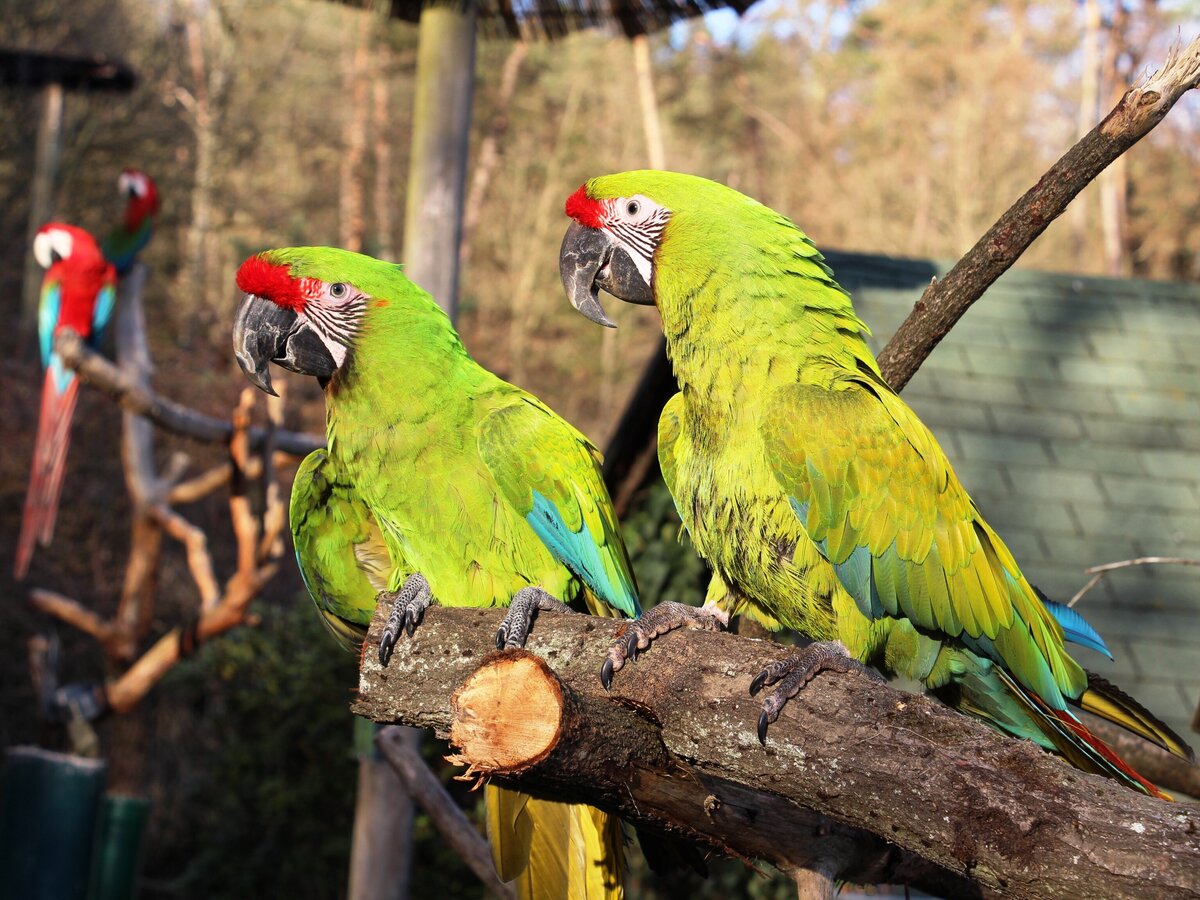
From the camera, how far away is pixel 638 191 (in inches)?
98.2

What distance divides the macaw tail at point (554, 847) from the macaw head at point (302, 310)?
3.76 feet

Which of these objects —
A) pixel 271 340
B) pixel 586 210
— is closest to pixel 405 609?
pixel 271 340

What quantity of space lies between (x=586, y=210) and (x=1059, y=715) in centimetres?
149

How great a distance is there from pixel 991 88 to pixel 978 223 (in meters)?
2.71

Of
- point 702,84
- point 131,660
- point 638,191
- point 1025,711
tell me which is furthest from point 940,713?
point 702,84

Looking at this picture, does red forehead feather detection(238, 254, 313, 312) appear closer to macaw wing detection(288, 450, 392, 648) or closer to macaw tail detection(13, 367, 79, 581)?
macaw wing detection(288, 450, 392, 648)

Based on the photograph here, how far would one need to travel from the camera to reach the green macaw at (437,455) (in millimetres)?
2662

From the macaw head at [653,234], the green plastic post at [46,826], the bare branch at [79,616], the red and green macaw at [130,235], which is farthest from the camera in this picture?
the red and green macaw at [130,235]

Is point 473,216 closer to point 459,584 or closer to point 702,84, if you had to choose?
point 702,84

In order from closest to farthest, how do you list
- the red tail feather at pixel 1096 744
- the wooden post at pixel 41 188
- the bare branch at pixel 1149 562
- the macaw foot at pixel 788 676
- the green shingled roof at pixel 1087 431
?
1. the macaw foot at pixel 788 676
2. the red tail feather at pixel 1096 744
3. the bare branch at pixel 1149 562
4. the green shingled roof at pixel 1087 431
5. the wooden post at pixel 41 188

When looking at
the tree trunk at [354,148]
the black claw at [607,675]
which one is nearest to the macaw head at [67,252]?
the black claw at [607,675]

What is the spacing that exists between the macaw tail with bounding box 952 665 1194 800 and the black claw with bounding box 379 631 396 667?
4.06 ft

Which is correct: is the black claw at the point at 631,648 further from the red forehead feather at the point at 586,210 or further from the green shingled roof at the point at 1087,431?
the green shingled roof at the point at 1087,431

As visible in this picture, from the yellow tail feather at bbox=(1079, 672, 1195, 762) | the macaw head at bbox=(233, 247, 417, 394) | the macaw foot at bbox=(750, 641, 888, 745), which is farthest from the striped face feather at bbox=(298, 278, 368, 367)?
the yellow tail feather at bbox=(1079, 672, 1195, 762)
